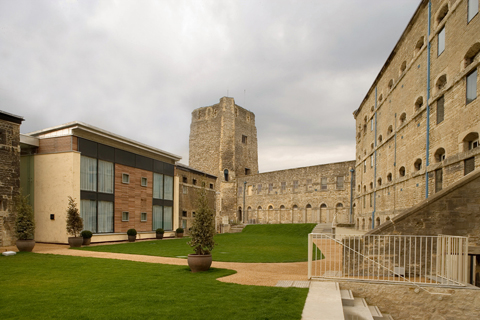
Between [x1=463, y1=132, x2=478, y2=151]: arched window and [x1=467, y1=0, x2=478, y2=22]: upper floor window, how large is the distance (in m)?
4.30

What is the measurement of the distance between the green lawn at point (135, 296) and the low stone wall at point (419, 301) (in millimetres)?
2022

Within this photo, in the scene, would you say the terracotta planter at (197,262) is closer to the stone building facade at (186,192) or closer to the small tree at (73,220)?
the small tree at (73,220)

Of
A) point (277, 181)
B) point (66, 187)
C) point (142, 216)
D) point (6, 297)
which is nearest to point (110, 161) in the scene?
point (66, 187)

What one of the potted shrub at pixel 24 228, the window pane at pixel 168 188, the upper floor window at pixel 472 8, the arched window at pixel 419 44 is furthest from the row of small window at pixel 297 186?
the potted shrub at pixel 24 228

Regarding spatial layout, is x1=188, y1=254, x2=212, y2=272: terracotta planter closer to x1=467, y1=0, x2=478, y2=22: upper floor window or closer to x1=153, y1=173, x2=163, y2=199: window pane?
x1=467, y1=0, x2=478, y2=22: upper floor window

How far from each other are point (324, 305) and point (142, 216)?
24159mm

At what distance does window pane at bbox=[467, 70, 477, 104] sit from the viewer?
39.4ft

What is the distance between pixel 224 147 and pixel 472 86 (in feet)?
147

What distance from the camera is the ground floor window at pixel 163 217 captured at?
100 feet

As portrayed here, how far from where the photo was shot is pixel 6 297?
24.2 feet

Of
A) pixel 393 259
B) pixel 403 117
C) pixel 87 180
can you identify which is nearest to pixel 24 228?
pixel 87 180

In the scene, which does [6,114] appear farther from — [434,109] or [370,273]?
[434,109]

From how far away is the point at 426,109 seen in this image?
16328mm

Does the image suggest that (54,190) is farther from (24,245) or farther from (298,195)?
(298,195)
